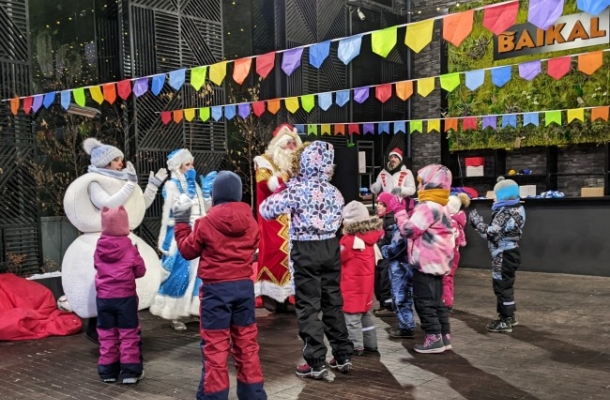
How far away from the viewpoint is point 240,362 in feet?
11.9

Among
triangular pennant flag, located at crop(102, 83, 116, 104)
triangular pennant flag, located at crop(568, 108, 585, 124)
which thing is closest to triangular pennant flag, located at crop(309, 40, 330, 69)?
triangular pennant flag, located at crop(102, 83, 116, 104)

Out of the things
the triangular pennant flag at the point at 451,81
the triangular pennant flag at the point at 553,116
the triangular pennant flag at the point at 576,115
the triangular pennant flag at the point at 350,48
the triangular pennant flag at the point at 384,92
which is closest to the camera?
the triangular pennant flag at the point at 350,48

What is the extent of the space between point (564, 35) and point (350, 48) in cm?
774

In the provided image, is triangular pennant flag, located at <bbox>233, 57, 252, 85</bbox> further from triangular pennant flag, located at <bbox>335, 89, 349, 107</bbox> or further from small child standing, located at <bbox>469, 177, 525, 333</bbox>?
triangular pennant flag, located at <bbox>335, 89, 349, 107</bbox>

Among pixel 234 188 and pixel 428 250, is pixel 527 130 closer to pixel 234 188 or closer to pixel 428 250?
pixel 428 250

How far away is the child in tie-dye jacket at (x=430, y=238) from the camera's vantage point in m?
4.70

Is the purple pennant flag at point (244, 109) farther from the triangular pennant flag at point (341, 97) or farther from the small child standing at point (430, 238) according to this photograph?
the small child standing at point (430, 238)

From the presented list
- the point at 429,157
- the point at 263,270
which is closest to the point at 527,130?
the point at 429,157

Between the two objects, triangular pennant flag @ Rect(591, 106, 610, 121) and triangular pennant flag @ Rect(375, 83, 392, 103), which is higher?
triangular pennant flag @ Rect(375, 83, 392, 103)

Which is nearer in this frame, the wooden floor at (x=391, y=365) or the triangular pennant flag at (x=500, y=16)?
the wooden floor at (x=391, y=365)

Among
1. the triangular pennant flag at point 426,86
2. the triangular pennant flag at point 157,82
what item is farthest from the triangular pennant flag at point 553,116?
the triangular pennant flag at point 157,82

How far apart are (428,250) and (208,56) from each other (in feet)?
24.3

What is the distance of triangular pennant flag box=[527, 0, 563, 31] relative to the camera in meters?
3.96

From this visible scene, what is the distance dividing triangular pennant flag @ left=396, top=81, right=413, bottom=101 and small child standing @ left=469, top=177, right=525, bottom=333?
2803mm
